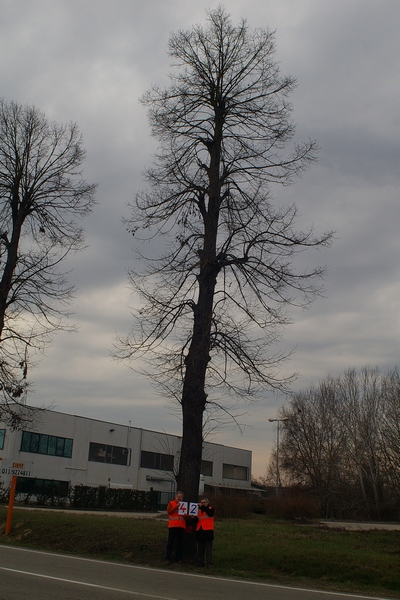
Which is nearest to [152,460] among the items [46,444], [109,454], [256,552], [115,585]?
[109,454]

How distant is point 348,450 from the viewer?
185 ft

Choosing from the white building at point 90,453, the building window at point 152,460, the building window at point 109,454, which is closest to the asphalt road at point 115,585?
the white building at point 90,453

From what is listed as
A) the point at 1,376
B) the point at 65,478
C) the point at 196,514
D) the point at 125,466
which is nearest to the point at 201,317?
the point at 196,514

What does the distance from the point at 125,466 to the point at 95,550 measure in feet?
140

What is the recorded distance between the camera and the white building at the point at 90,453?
151ft

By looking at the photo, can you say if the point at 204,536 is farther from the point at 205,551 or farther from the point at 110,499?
the point at 110,499

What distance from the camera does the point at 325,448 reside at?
59.8 meters

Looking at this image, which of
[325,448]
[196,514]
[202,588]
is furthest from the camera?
[325,448]

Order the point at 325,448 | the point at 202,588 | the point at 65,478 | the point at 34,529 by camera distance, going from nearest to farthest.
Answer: the point at 202,588
the point at 34,529
the point at 65,478
the point at 325,448

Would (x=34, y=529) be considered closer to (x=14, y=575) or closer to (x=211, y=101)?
(x=14, y=575)

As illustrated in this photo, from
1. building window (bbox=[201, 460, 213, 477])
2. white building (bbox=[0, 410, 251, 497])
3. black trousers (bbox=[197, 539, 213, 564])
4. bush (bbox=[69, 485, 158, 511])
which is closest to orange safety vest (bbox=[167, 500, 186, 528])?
black trousers (bbox=[197, 539, 213, 564])

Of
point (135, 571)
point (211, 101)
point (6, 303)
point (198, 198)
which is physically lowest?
point (135, 571)

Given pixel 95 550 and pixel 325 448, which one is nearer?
pixel 95 550

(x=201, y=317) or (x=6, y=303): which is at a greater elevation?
(x=6, y=303)
